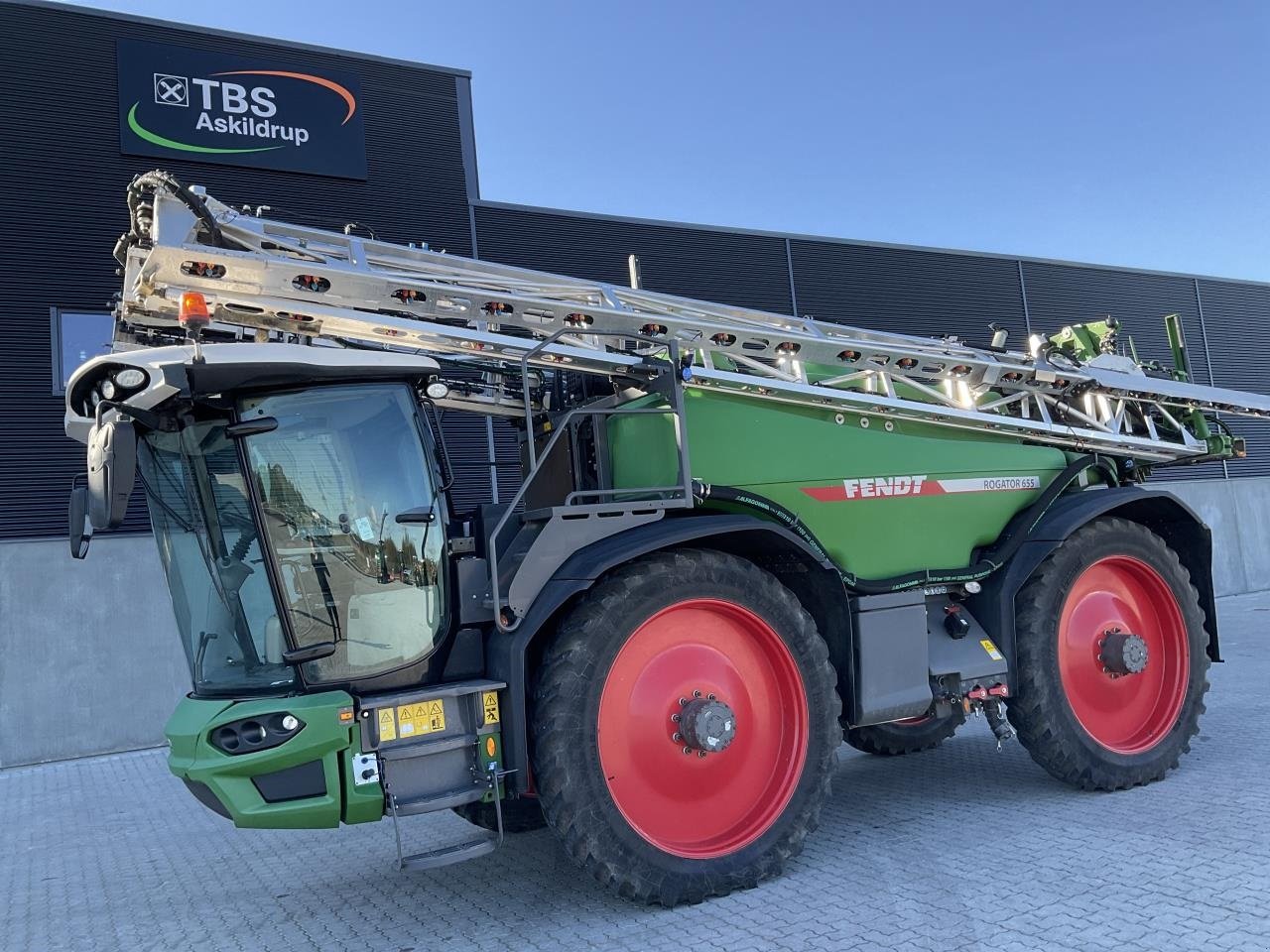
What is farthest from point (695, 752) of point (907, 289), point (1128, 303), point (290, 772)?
point (1128, 303)

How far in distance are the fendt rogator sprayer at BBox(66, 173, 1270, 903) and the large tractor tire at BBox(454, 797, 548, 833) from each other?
2 cm

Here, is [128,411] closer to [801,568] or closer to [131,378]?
[131,378]

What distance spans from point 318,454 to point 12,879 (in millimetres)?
3736

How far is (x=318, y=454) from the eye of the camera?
402 cm

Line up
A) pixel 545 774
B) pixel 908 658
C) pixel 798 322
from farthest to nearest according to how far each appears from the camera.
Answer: pixel 798 322 → pixel 908 658 → pixel 545 774

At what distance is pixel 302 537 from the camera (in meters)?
3.94

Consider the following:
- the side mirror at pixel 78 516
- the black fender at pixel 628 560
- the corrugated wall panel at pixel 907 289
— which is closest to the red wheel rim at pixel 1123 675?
the black fender at pixel 628 560

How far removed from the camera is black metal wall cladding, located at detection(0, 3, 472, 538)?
10617 millimetres

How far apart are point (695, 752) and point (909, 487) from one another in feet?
6.62

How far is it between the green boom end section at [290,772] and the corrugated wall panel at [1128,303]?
1704cm

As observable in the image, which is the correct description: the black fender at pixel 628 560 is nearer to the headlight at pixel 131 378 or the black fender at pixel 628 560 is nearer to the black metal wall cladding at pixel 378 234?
the headlight at pixel 131 378

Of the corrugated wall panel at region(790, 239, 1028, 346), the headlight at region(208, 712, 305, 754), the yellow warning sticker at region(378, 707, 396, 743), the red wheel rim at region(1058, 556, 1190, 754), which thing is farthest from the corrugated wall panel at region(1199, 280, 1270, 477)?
the headlight at region(208, 712, 305, 754)

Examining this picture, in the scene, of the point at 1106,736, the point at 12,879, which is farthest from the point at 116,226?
the point at 1106,736

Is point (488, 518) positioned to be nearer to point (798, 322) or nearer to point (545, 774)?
point (545, 774)
